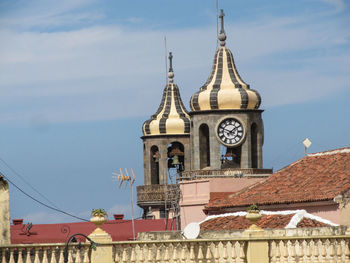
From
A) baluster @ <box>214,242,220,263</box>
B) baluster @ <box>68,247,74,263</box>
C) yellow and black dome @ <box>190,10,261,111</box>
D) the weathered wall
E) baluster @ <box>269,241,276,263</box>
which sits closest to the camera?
baluster @ <box>68,247,74,263</box>

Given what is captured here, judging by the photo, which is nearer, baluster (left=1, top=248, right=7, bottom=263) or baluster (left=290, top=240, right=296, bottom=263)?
baluster (left=1, top=248, right=7, bottom=263)

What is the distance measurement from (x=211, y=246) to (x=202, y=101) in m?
33.8

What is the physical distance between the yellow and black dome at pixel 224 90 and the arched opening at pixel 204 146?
3.86 feet

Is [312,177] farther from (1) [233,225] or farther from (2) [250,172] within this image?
(2) [250,172]

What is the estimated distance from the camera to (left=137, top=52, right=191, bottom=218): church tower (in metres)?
77.1

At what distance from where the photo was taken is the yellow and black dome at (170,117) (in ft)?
254

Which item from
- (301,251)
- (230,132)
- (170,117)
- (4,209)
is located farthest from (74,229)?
(4,209)

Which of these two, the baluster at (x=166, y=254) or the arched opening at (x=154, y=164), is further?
the arched opening at (x=154, y=164)

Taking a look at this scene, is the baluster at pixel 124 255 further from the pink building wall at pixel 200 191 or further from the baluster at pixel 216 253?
the pink building wall at pixel 200 191

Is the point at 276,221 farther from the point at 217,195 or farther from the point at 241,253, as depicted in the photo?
the point at 217,195

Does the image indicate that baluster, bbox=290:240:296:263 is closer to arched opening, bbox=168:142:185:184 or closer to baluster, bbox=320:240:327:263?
baluster, bbox=320:240:327:263

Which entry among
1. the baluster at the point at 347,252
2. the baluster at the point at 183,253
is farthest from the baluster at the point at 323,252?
the baluster at the point at 183,253

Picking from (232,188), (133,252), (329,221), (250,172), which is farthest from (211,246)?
(250,172)

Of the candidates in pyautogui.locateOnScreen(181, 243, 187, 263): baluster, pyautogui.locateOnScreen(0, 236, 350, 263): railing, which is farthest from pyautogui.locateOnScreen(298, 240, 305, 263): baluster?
pyautogui.locateOnScreen(181, 243, 187, 263): baluster
